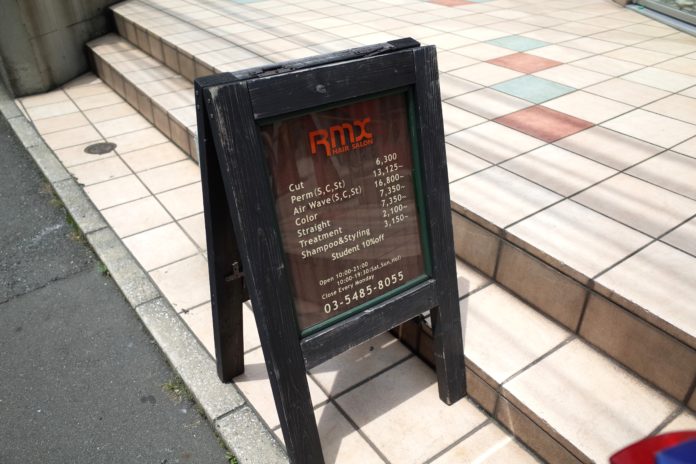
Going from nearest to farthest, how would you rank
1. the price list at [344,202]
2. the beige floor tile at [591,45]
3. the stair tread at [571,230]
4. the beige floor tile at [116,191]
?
the price list at [344,202], the stair tread at [571,230], the beige floor tile at [116,191], the beige floor tile at [591,45]

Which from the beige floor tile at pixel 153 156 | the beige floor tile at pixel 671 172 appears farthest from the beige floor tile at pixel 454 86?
the beige floor tile at pixel 153 156

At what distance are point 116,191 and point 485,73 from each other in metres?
3.71

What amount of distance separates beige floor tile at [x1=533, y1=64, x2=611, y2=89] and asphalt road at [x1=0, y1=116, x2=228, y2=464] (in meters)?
4.28

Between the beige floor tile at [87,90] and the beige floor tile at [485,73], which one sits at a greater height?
the beige floor tile at [87,90]

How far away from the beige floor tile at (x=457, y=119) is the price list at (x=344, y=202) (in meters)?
1.95

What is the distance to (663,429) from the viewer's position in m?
2.20

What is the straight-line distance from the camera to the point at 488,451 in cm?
241

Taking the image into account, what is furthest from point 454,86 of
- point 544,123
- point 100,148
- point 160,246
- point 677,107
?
point 100,148

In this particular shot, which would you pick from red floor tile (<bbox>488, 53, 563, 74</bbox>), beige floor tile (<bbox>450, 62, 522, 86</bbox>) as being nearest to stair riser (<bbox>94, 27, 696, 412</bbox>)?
beige floor tile (<bbox>450, 62, 522, 86</bbox>)

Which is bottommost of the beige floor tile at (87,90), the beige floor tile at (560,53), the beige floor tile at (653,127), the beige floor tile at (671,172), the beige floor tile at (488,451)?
the beige floor tile at (488,451)

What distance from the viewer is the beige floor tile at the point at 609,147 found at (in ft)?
11.7

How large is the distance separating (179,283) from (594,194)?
276cm

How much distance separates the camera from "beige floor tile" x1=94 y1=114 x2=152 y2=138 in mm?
5766

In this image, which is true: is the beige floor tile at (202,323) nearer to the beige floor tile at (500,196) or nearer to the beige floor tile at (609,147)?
the beige floor tile at (500,196)
